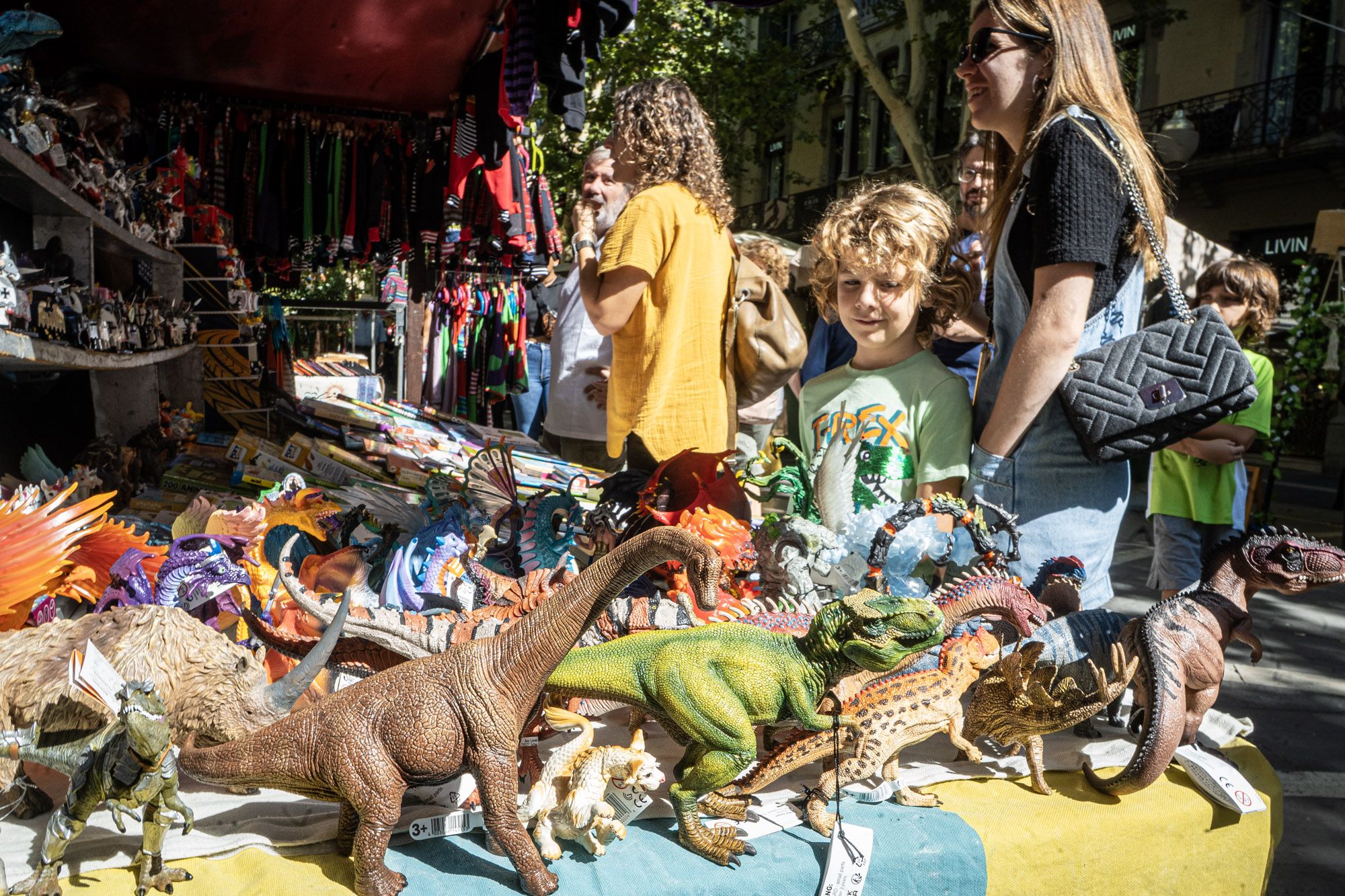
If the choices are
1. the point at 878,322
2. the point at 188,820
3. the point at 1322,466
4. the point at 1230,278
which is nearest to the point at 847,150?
the point at 1322,466

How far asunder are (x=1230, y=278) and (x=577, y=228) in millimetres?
2385

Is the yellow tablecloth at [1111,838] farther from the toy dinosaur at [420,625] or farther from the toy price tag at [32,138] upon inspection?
the toy price tag at [32,138]

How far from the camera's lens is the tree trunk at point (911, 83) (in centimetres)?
888

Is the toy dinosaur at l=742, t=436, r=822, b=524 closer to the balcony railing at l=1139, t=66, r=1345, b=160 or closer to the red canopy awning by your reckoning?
the red canopy awning

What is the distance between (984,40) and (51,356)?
189 cm

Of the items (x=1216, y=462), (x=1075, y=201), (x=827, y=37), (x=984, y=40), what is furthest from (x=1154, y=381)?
(x=827, y=37)

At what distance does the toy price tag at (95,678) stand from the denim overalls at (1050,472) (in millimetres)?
1470

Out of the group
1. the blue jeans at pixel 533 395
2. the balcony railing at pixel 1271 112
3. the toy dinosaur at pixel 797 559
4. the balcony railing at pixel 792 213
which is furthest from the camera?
the balcony railing at pixel 792 213

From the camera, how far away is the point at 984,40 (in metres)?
1.71

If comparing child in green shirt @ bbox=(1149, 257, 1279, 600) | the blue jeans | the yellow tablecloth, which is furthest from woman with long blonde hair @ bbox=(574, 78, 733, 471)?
the blue jeans

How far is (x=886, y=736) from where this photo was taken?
1479 mm

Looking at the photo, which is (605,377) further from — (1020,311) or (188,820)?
(188,820)

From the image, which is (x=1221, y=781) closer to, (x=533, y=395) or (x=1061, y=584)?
(x=1061, y=584)

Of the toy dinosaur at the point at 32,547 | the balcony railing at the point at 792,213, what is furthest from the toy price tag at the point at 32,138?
the balcony railing at the point at 792,213
